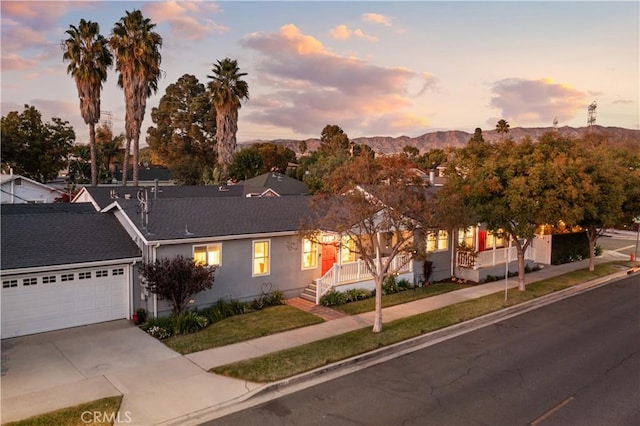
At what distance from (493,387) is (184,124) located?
75.1 meters

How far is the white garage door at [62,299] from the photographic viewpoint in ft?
48.7

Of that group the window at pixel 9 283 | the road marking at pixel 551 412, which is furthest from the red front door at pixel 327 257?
the road marking at pixel 551 412

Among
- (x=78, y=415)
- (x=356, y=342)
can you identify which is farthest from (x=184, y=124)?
(x=78, y=415)

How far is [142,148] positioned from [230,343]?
16088cm

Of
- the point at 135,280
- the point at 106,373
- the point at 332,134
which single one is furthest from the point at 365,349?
the point at 332,134

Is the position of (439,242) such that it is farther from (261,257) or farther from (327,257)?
(261,257)

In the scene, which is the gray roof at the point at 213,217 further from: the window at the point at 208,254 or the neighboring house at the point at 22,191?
the neighboring house at the point at 22,191

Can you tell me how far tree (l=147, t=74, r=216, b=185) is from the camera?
78.6m

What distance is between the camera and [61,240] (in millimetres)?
16562

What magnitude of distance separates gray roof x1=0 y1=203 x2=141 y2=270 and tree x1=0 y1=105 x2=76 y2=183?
4291 centimetres

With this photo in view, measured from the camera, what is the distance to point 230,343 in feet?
48.4

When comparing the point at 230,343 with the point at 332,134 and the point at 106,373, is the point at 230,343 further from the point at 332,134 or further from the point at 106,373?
the point at 332,134

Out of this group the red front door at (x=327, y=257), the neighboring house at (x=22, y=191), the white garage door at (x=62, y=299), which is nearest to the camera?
the white garage door at (x=62, y=299)

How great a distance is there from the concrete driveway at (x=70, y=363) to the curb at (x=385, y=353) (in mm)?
2435
